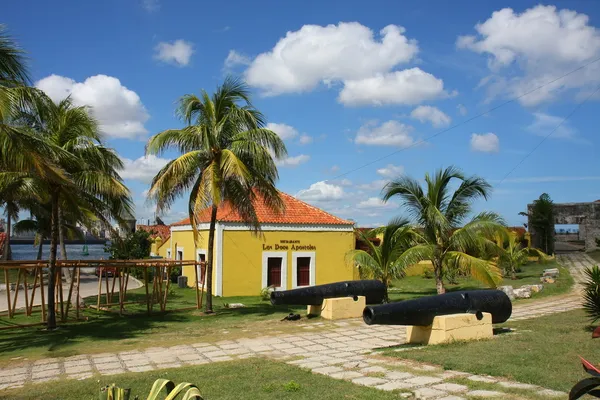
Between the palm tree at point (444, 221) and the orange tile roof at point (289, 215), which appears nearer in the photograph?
the palm tree at point (444, 221)

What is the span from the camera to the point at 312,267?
72.7 ft

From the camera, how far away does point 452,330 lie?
8.52 metres

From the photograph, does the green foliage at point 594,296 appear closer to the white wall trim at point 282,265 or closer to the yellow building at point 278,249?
the yellow building at point 278,249

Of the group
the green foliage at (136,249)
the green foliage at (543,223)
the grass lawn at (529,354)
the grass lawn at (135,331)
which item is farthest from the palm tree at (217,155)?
the green foliage at (543,223)

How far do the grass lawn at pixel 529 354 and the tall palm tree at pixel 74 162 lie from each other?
8299mm

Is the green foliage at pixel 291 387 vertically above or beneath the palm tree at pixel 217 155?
beneath

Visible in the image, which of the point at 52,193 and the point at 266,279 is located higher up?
the point at 52,193

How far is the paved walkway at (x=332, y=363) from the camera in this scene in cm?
573

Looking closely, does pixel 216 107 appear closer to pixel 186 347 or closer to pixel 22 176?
pixel 22 176

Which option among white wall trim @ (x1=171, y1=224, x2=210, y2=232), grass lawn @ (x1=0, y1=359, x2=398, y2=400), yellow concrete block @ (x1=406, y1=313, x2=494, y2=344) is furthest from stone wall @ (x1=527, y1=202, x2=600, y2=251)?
grass lawn @ (x1=0, y1=359, x2=398, y2=400)

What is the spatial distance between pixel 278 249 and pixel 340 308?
881 centimetres

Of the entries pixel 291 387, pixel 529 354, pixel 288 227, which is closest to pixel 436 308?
pixel 529 354

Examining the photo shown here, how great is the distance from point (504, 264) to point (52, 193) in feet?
61.4

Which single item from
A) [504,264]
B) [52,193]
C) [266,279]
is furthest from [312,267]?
[52,193]
